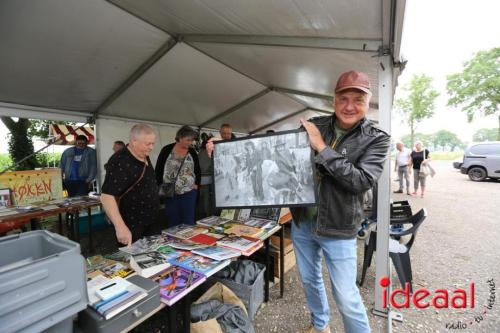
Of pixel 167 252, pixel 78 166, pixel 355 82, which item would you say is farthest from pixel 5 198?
pixel 355 82

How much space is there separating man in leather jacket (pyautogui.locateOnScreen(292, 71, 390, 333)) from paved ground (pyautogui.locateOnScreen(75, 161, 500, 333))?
930 millimetres

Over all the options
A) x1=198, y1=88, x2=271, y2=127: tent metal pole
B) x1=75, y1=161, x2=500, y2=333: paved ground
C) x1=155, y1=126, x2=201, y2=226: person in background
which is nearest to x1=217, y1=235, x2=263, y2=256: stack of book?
x1=75, y1=161, x2=500, y2=333: paved ground

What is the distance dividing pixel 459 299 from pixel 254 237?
2396mm

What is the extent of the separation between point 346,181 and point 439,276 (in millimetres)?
2869

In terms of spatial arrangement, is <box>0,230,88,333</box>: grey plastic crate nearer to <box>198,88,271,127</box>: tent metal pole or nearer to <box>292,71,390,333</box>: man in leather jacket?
<box>292,71,390,333</box>: man in leather jacket

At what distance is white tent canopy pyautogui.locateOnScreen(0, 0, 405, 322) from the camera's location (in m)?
1.96

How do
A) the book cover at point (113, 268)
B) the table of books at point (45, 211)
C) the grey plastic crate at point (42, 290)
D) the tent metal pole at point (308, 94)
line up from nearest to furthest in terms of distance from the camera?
the grey plastic crate at point (42, 290)
the book cover at point (113, 268)
the table of books at point (45, 211)
the tent metal pole at point (308, 94)

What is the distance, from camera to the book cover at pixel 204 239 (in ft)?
6.49

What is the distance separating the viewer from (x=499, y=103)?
14.1 meters

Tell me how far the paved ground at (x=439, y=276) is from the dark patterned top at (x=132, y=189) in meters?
0.98

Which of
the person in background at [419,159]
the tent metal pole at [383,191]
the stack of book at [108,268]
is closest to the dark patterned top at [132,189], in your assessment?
the stack of book at [108,268]

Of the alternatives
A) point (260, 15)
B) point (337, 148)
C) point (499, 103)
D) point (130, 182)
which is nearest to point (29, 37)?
point (130, 182)

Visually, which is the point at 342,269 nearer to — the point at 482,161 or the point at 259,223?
the point at 259,223

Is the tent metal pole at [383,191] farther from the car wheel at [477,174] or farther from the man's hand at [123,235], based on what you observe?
the car wheel at [477,174]
